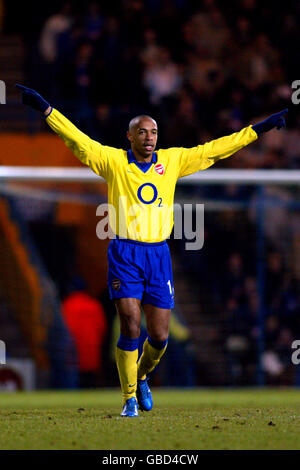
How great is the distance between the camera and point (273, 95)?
1523cm

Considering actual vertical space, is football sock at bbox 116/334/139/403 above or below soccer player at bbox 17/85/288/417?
below

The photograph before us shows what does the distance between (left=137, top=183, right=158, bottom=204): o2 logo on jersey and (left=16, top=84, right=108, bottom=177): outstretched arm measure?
1.04ft

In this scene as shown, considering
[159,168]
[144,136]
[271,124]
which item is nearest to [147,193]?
[159,168]

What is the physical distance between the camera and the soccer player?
7.19 metres

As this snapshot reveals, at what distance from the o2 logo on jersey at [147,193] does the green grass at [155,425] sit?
1563mm

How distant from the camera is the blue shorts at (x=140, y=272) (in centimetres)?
716

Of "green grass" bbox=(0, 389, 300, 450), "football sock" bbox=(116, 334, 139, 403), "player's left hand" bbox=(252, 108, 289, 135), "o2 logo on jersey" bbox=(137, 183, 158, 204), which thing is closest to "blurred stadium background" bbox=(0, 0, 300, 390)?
"green grass" bbox=(0, 389, 300, 450)

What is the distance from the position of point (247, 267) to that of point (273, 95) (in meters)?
4.06

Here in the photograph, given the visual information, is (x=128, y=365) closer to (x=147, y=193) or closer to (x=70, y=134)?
(x=147, y=193)

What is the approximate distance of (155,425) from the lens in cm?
667

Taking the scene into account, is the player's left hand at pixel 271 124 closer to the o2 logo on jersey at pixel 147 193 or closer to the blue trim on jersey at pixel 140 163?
the blue trim on jersey at pixel 140 163

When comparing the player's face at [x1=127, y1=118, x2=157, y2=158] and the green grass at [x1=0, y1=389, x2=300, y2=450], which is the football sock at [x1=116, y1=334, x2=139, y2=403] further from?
the player's face at [x1=127, y1=118, x2=157, y2=158]

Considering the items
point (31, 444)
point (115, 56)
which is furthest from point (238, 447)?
point (115, 56)

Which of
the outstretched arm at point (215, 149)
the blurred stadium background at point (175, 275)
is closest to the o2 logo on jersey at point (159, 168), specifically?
the outstretched arm at point (215, 149)
